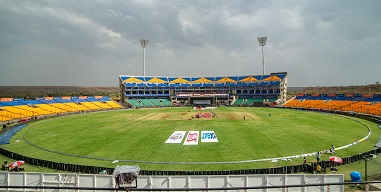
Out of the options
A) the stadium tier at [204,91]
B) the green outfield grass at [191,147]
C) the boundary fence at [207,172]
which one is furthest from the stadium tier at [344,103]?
the boundary fence at [207,172]

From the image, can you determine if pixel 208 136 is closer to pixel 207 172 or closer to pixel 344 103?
pixel 207 172

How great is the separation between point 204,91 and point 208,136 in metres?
95.6

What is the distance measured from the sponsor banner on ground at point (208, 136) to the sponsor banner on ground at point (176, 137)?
145 inches

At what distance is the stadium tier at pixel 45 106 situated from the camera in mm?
68938

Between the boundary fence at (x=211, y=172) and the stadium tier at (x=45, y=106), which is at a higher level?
the stadium tier at (x=45, y=106)

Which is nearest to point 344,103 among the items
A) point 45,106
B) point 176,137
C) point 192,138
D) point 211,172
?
point 192,138

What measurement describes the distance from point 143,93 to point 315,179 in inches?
4575

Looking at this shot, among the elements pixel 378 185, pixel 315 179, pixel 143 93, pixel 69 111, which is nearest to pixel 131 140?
pixel 315 179

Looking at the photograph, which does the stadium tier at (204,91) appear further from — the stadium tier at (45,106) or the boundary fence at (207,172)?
the boundary fence at (207,172)

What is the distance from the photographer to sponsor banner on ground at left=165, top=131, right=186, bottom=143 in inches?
1440

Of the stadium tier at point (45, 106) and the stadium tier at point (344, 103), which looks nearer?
the stadium tier at point (45, 106)

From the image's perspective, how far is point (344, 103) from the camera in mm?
82688

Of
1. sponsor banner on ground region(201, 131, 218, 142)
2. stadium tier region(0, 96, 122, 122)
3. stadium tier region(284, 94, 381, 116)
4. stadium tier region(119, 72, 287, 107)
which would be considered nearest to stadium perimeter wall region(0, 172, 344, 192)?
sponsor banner on ground region(201, 131, 218, 142)

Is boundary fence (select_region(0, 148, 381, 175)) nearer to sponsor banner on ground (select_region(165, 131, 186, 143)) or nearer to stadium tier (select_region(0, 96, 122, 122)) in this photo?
sponsor banner on ground (select_region(165, 131, 186, 143))
